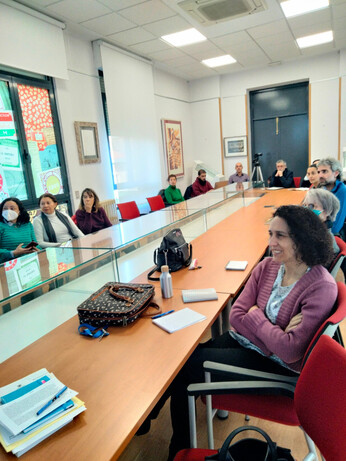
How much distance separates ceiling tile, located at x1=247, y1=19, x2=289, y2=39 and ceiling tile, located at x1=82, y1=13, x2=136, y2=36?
6.42ft

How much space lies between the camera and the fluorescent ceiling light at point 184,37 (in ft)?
16.8

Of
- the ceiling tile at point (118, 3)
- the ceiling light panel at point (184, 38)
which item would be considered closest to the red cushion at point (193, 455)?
the ceiling tile at point (118, 3)

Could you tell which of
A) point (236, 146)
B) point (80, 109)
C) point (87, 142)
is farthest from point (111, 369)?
point (236, 146)

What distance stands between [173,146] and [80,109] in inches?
120

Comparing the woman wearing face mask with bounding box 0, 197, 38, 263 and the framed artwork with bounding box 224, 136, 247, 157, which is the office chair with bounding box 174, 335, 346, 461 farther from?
the framed artwork with bounding box 224, 136, 247, 157

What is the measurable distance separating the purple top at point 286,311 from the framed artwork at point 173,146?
6195 millimetres

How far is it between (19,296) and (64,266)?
1.11 ft

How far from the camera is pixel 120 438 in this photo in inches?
34.7

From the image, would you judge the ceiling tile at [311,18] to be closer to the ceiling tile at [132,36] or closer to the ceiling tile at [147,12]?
the ceiling tile at [147,12]

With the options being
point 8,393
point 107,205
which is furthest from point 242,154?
point 8,393

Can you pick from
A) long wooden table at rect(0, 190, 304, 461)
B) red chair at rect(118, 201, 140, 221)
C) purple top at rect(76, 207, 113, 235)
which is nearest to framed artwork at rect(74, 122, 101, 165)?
red chair at rect(118, 201, 140, 221)

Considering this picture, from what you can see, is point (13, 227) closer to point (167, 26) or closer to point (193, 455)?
point (193, 455)

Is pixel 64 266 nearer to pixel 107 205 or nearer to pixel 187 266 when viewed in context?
pixel 187 266

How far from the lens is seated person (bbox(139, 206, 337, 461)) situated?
1.27 m
